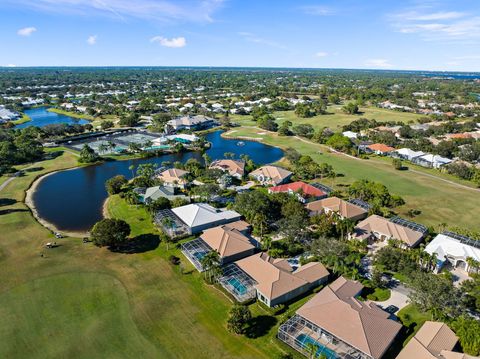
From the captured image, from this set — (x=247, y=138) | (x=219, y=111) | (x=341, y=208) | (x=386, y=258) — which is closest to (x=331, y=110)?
(x=219, y=111)

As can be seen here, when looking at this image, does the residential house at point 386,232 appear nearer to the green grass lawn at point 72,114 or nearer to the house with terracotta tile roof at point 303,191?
the house with terracotta tile roof at point 303,191

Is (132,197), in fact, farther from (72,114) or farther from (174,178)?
(72,114)

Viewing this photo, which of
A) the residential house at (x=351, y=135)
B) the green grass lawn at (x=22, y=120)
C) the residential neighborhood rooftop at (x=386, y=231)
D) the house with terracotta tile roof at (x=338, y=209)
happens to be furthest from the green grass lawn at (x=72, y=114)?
the residential neighborhood rooftop at (x=386, y=231)

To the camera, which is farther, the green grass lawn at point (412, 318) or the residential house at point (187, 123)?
the residential house at point (187, 123)

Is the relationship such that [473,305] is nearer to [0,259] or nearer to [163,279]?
[163,279]

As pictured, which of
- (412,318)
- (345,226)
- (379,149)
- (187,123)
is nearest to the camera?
(412,318)

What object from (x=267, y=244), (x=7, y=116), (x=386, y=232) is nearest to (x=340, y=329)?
(x=267, y=244)

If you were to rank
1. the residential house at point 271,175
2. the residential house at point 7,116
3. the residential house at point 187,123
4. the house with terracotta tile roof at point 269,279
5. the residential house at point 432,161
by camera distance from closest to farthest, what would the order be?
1. the house with terracotta tile roof at point 269,279
2. the residential house at point 271,175
3. the residential house at point 432,161
4. the residential house at point 187,123
5. the residential house at point 7,116
